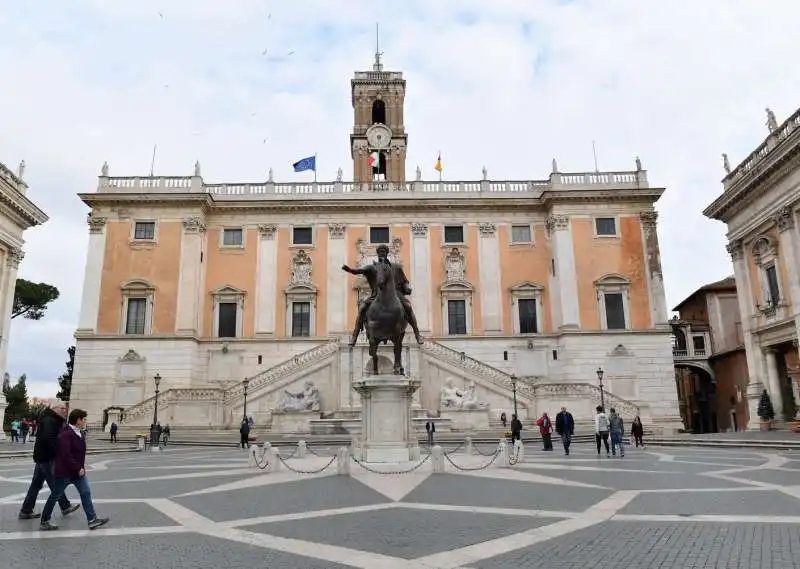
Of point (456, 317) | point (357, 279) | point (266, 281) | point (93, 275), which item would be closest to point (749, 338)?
point (456, 317)

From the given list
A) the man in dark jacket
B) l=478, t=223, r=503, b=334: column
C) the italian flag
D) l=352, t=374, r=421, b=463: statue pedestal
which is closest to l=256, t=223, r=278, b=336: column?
the italian flag

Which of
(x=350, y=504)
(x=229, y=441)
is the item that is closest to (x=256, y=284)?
(x=229, y=441)

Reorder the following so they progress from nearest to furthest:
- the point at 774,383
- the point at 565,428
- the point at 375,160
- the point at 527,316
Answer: the point at 565,428 → the point at 774,383 → the point at 527,316 → the point at 375,160

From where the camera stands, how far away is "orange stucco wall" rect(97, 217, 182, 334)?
38031mm

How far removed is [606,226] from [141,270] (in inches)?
1219

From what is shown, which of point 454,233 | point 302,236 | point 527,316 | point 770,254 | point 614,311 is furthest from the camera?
point 454,233

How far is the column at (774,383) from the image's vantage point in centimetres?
2969

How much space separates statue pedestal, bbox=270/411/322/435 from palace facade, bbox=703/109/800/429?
74.8ft

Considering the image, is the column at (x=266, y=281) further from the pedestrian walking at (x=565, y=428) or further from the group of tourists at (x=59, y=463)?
the group of tourists at (x=59, y=463)

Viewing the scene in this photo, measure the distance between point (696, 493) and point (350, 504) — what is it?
5631 millimetres

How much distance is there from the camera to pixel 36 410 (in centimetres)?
5912

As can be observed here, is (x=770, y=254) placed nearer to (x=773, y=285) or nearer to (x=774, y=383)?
(x=773, y=285)

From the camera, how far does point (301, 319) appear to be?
1556 inches

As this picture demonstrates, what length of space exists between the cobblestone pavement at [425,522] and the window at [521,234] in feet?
95.7
